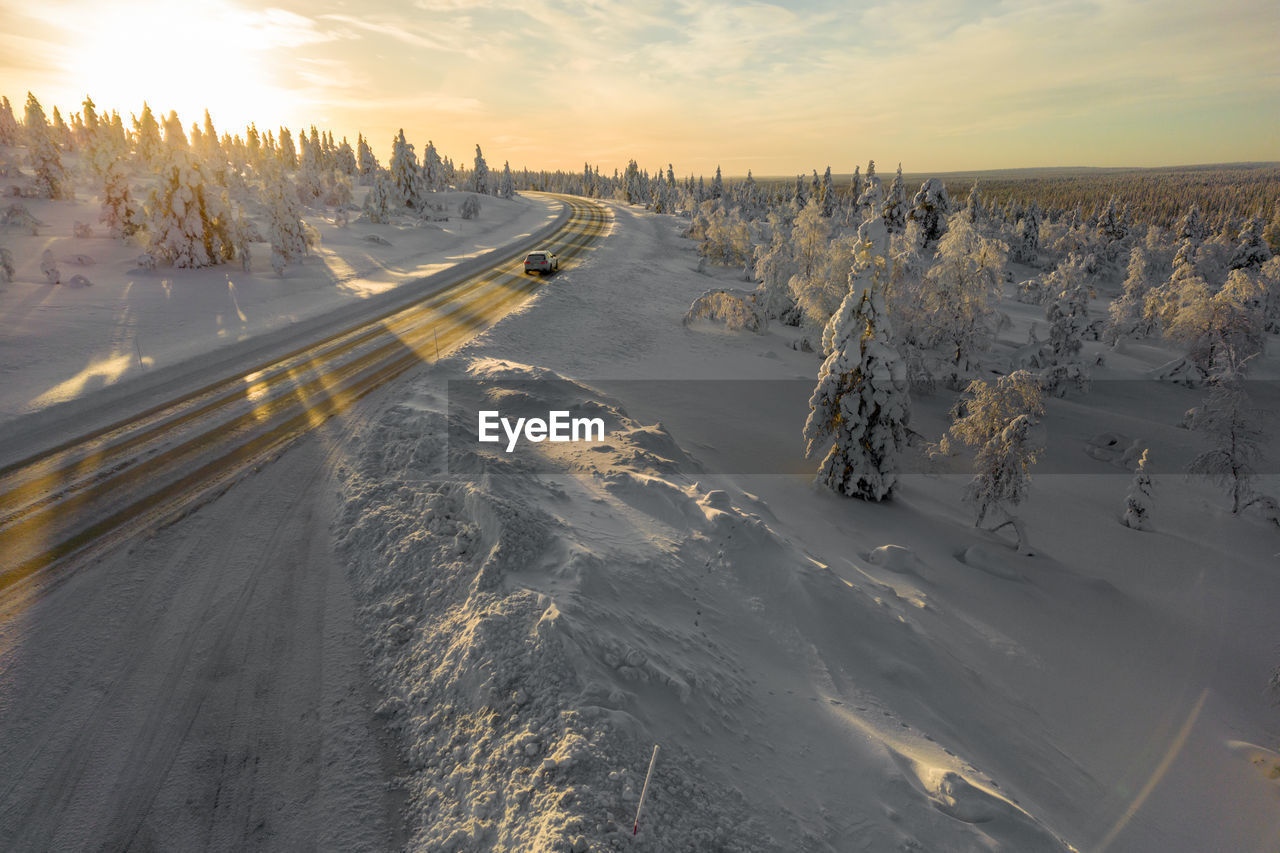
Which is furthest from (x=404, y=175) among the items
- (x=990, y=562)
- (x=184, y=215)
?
(x=990, y=562)

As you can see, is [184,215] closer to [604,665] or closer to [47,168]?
[47,168]

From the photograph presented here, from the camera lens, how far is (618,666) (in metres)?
6.70

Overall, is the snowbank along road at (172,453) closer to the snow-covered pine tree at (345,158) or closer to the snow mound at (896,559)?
the snow mound at (896,559)

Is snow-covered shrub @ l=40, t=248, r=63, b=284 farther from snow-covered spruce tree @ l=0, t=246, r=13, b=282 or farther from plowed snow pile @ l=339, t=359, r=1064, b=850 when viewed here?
plowed snow pile @ l=339, t=359, r=1064, b=850

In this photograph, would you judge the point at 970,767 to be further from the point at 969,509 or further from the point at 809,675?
the point at 969,509

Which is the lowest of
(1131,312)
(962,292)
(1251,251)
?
(1131,312)

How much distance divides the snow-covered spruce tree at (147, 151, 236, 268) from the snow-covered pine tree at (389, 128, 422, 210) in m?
31.0

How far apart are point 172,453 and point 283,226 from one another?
26.7 m

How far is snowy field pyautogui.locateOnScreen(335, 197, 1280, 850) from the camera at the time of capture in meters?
5.75

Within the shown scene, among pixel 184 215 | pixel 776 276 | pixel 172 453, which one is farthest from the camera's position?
pixel 776 276

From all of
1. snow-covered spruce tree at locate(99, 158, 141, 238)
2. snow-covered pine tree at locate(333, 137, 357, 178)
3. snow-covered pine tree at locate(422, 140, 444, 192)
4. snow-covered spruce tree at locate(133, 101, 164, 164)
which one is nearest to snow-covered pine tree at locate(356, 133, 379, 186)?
snow-covered pine tree at locate(333, 137, 357, 178)

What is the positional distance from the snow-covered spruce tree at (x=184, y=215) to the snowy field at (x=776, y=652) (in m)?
22.4

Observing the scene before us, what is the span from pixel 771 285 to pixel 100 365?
3049 cm

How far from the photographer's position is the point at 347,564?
884cm
